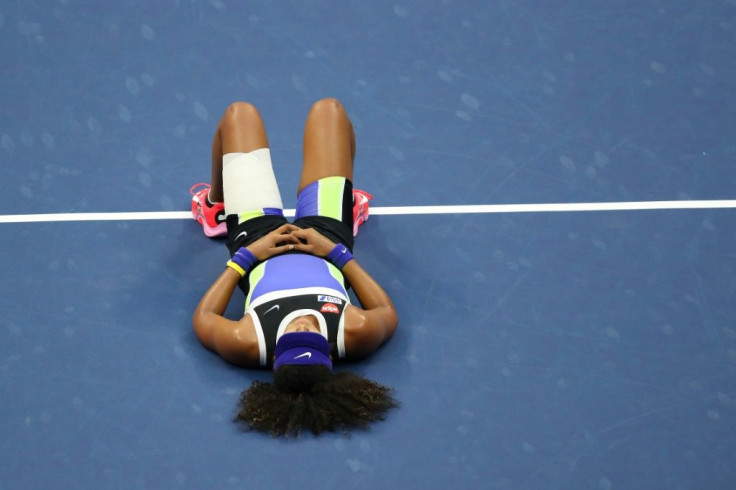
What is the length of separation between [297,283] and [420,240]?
843mm

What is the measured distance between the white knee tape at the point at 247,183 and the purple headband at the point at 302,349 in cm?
82

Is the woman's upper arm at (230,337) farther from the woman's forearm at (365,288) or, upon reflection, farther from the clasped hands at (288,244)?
the woman's forearm at (365,288)

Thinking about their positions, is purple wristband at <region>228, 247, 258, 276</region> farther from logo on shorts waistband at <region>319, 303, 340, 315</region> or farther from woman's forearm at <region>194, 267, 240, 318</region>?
logo on shorts waistband at <region>319, 303, 340, 315</region>

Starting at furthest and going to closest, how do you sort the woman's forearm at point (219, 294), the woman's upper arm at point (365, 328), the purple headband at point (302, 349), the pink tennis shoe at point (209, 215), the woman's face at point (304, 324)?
the pink tennis shoe at point (209, 215)
the woman's forearm at point (219, 294)
the woman's upper arm at point (365, 328)
the woman's face at point (304, 324)
the purple headband at point (302, 349)

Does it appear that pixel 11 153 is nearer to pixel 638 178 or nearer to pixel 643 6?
pixel 638 178

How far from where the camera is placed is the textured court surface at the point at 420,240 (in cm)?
433

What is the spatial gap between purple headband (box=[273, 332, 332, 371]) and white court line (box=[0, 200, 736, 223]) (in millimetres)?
1143

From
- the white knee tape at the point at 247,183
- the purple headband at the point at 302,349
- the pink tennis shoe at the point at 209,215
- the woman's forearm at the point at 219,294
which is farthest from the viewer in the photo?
the pink tennis shoe at the point at 209,215

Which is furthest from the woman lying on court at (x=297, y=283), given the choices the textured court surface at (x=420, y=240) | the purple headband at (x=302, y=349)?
the textured court surface at (x=420, y=240)

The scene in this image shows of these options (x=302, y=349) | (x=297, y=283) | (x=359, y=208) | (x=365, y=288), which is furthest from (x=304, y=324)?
(x=359, y=208)

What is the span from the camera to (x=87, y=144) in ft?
18.4

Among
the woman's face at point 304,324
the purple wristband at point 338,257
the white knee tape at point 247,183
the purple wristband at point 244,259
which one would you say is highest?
the white knee tape at point 247,183

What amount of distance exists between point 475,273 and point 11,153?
7.40ft

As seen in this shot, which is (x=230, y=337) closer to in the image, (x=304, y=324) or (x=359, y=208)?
(x=304, y=324)
